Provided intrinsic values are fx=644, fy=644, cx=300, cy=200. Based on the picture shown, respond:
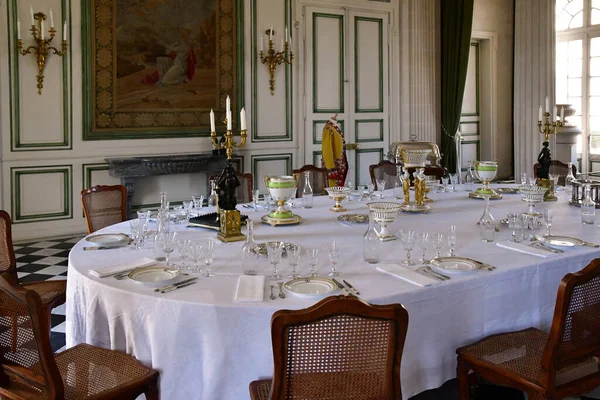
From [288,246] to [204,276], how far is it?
0.50 meters

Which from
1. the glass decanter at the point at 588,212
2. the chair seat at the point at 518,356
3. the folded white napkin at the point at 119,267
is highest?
the glass decanter at the point at 588,212

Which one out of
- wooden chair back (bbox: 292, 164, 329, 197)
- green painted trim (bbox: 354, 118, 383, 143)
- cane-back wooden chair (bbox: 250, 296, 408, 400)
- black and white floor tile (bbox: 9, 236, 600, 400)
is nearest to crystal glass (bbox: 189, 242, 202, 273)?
cane-back wooden chair (bbox: 250, 296, 408, 400)

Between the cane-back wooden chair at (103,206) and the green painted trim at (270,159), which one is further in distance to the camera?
the green painted trim at (270,159)

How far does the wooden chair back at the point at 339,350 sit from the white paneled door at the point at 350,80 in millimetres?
6313

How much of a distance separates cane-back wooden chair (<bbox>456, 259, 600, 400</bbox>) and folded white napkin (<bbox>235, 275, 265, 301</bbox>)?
2.54 ft

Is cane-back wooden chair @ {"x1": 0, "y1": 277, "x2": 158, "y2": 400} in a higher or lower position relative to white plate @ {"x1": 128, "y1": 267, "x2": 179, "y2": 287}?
lower

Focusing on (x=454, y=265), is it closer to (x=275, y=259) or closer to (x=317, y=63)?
(x=275, y=259)

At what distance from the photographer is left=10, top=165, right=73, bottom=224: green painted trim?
20.7ft

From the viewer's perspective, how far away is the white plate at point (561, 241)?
291 centimetres

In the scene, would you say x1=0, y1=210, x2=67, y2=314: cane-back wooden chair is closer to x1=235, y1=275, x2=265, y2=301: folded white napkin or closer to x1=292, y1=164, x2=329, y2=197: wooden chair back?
x1=235, y1=275, x2=265, y2=301: folded white napkin

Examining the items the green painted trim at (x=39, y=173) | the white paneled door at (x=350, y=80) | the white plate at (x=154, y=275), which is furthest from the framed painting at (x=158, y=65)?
the white plate at (x=154, y=275)

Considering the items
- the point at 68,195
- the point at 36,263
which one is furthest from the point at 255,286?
the point at 68,195

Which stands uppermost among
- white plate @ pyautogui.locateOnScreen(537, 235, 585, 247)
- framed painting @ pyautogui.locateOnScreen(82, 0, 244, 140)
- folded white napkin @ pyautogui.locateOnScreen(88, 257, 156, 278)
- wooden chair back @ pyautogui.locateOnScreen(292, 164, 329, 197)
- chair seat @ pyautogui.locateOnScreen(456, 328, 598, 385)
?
framed painting @ pyautogui.locateOnScreen(82, 0, 244, 140)

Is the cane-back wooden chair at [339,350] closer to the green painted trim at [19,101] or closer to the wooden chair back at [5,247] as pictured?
the wooden chair back at [5,247]
